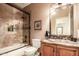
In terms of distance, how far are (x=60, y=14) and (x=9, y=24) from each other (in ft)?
2.33

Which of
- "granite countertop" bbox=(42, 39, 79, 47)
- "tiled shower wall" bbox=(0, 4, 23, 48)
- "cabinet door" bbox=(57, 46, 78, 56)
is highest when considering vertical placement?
"tiled shower wall" bbox=(0, 4, 23, 48)

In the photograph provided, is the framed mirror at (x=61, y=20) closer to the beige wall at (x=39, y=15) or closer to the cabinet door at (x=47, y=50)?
the beige wall at (x=39, y=15)

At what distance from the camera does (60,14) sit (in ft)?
5.10

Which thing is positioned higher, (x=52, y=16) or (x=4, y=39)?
(x=52, y=16)

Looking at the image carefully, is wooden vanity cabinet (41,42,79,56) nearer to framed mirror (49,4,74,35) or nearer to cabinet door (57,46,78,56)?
cabinet door (57,46,78,56)

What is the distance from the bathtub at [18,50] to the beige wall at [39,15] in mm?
177

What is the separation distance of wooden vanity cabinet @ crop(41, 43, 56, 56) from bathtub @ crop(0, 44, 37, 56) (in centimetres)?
11

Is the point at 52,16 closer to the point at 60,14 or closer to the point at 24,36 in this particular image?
the point at 60,14

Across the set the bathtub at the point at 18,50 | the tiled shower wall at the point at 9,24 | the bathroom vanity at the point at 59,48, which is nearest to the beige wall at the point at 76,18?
the bathroom vanity at the point at 59,48

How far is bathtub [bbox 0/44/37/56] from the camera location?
4.91 feet

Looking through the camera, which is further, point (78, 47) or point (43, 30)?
point (43, 30)

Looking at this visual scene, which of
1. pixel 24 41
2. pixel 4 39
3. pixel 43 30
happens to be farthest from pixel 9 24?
pixel 43 30

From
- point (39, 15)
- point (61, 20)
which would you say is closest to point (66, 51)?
point (61, 20)

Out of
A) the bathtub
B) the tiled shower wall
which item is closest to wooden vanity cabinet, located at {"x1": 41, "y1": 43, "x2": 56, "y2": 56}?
the bathtub
